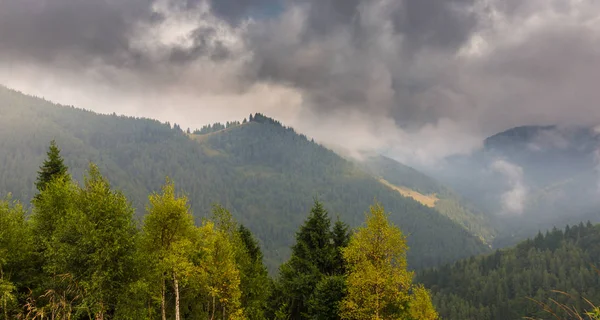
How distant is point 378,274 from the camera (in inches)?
1134

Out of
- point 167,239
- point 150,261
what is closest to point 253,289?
point 167,239

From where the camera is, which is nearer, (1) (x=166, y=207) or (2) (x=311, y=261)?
(1) (x=166, y=207)

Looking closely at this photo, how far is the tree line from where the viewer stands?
83.5ft

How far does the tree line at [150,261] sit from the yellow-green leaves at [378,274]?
0.09 metres

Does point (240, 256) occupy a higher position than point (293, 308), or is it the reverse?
point (240, 256)

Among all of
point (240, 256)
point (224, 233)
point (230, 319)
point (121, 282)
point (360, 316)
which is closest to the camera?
point (121, 282)

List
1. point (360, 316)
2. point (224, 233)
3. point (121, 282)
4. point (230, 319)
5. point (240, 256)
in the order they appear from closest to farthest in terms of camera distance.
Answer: point (121, 282)
point (360, 316)
point (230, 319)
point (224, 233)
point (240, 256)

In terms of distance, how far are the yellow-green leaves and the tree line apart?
3.4 inches

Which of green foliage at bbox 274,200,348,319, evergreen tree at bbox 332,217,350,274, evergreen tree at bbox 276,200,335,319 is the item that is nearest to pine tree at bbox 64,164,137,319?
green foliage at bbox 274,200,348,319

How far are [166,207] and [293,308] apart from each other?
74.0 feet

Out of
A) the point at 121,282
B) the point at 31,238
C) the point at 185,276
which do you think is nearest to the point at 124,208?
the point at 121,282

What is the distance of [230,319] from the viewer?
33.6 meters

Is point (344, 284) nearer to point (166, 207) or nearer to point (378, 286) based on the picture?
point (378, 286)

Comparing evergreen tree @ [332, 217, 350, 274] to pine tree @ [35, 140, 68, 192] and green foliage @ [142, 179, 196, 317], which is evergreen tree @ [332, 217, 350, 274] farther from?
pine tree @ [35, 140, 68, 192]
